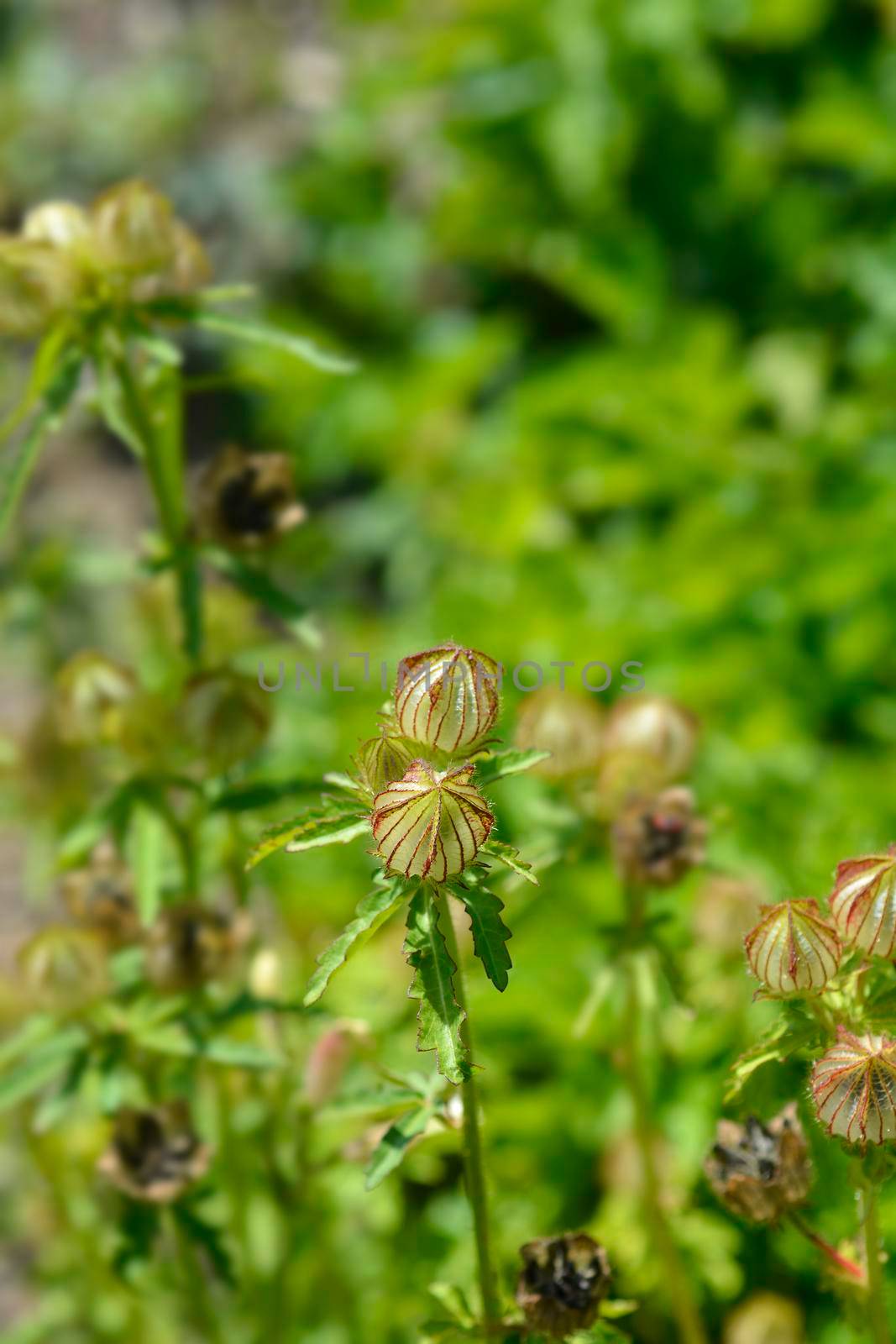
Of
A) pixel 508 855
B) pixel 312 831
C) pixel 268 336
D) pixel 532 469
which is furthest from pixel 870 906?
pixel 532 469

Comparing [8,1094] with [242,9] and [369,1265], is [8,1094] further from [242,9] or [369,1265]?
[242,9]

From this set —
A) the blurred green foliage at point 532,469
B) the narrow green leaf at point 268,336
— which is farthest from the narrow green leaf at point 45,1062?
the narrow green leaf at point 268,336

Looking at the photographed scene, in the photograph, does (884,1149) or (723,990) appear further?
(723,990)

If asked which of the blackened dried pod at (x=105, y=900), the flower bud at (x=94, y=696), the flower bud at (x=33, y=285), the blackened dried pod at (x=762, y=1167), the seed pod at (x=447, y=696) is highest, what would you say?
the flower bud at (x=33, y=285)

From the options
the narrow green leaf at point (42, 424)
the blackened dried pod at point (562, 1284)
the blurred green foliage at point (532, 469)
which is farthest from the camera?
the blurred green foliage at point (532, 469)

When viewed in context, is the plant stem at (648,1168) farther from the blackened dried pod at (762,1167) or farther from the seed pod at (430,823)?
the seed pod at (430,823)

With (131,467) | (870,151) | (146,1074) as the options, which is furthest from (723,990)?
(131,467)

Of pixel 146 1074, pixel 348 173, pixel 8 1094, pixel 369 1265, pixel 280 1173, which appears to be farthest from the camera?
pixel 348 173
